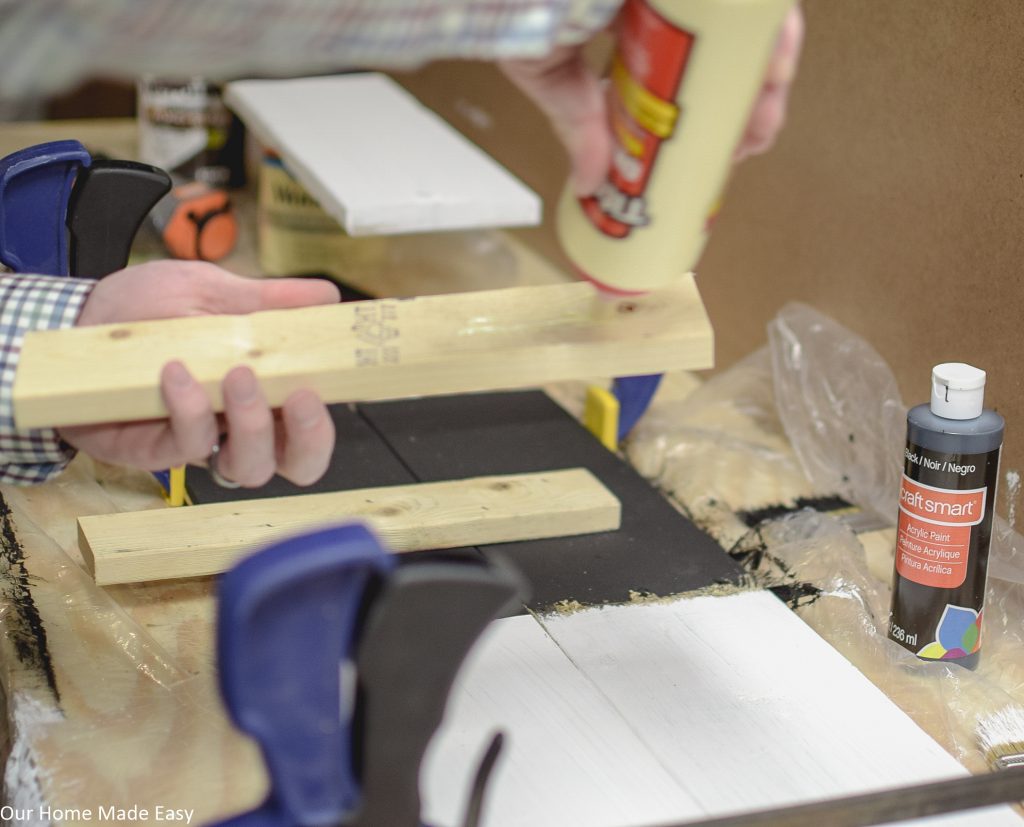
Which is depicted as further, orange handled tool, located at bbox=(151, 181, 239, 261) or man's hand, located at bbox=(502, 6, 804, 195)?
orange handled tool, located at bbox=(151, 181, 239, 261)

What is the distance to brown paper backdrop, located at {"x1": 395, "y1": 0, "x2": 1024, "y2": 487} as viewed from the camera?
100 cm

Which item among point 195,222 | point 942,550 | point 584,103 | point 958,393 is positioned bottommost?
point 195,222

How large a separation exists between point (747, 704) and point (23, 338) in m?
0.51

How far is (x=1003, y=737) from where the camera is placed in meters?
0.85

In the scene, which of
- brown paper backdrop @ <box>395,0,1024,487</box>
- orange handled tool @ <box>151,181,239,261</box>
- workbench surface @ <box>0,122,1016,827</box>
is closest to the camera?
workbench surface @ <box>0,122,1016,827</box>

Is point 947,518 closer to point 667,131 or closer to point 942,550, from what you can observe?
point 942,550

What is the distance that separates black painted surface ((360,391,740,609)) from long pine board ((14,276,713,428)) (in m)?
0.23

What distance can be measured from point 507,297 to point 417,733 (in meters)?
0.34

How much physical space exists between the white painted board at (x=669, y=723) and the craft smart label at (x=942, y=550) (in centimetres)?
6

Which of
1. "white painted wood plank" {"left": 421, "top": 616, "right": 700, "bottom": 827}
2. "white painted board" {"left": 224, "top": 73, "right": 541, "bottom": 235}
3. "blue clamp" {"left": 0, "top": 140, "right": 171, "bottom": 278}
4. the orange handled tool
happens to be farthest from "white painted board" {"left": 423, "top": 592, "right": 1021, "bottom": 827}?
the orange handled tool

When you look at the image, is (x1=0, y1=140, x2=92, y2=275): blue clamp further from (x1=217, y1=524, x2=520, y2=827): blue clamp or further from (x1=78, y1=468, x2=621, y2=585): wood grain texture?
(x1=217, y1=524, x2=520, y2=827): blue clamp

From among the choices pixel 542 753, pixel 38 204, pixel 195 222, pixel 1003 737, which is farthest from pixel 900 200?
pixel 195 222

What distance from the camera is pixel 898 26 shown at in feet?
3.61

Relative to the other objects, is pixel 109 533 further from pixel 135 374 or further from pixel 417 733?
pixel 417 733
